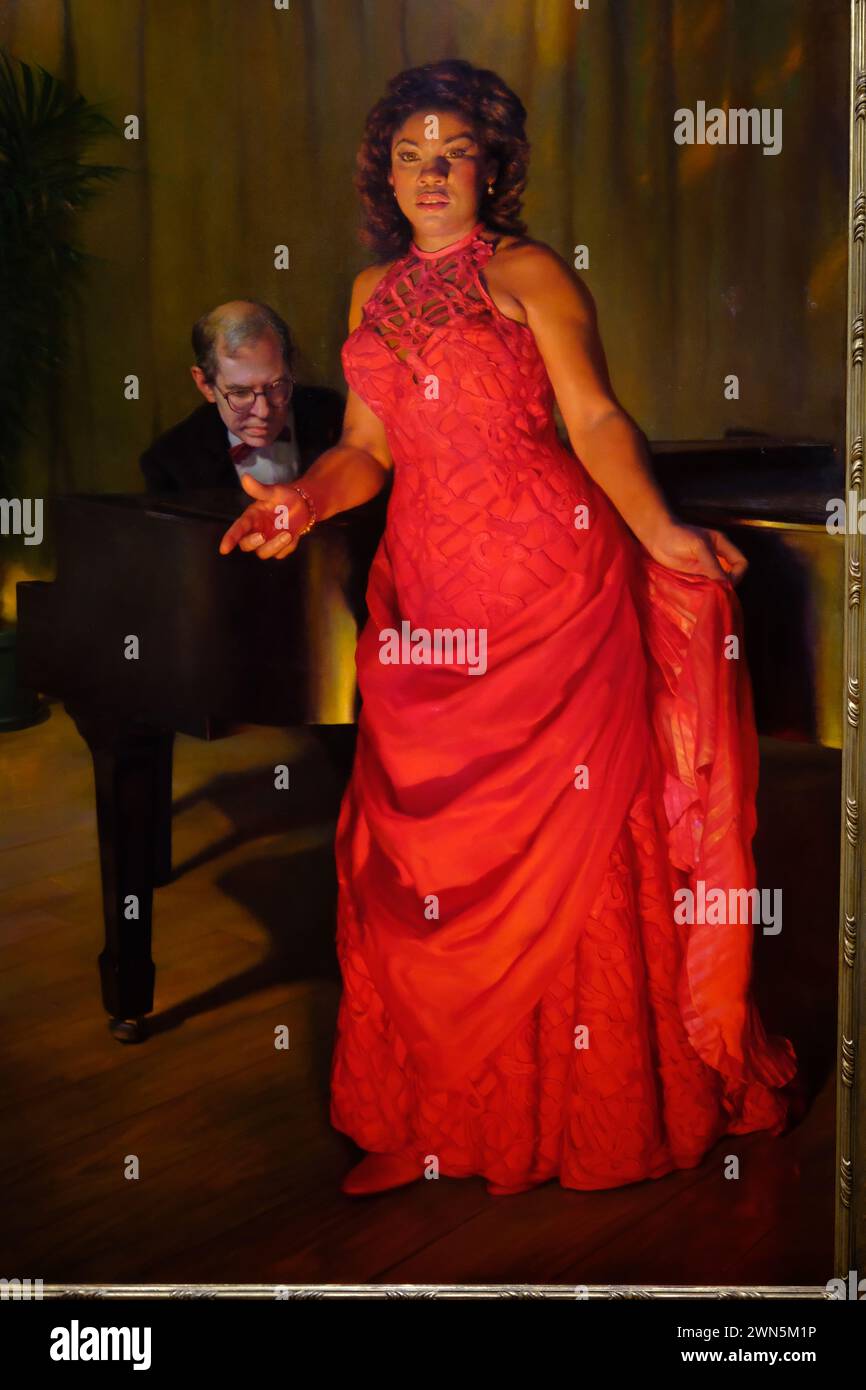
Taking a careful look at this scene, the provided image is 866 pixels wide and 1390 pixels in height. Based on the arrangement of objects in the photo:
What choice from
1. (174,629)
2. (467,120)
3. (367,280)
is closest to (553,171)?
(467,120)

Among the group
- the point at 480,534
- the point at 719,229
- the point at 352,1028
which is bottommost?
the point at 352,1028

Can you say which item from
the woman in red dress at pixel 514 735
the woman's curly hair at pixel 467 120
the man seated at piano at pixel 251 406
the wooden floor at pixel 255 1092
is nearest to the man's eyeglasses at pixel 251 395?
the man seated at piano at pixel 251 406

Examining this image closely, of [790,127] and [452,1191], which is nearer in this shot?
[790,127]

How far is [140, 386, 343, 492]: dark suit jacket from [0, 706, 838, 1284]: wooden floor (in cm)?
47

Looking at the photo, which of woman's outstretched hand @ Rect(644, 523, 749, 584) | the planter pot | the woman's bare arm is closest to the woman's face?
the woman's bare arm

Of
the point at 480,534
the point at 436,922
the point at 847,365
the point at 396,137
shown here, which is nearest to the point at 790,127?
the point at 847,365

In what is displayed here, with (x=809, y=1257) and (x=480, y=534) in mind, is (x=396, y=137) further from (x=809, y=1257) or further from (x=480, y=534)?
(x=809, y=1257)

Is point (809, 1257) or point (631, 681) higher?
point (631, 681)

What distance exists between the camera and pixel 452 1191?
94.9 inches

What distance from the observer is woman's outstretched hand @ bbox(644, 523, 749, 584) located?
2.23 meters

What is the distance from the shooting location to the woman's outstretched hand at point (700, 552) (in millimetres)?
2229

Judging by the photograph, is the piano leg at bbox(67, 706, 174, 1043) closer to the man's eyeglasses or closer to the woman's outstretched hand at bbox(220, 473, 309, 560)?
the woman's outstretched hand at bbox(220, 473, 309, 560)

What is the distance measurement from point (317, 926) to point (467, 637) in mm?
603

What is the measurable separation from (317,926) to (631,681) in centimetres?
72
